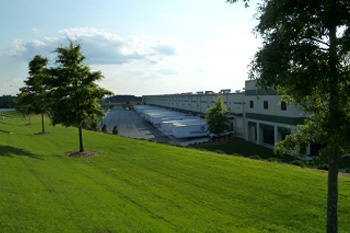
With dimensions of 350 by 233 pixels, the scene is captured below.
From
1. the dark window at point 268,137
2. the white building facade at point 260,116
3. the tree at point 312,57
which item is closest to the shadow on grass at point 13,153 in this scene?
the tree at point 312,57

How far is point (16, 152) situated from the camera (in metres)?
19.0

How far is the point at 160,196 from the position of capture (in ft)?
38.2

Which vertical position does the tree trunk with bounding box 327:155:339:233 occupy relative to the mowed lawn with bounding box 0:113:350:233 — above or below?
above

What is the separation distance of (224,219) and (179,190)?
10.8 feet

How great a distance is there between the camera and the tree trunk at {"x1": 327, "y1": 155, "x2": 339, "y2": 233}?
6840 mm

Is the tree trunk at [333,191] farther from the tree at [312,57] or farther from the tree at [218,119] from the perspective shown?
the tree at [218,119]

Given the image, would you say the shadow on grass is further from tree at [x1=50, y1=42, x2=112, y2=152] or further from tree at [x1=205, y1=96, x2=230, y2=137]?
tree at [x1=205, y1=96, x2=230, y2=137]

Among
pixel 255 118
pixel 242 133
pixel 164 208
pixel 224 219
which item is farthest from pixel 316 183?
pixel 242 133

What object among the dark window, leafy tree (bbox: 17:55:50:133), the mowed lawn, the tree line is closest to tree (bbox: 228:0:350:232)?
the mowed lawn

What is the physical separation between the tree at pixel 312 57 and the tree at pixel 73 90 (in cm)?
1518

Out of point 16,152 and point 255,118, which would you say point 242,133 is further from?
point 16,152

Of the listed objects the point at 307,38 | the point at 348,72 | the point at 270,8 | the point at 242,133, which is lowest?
the point at 242,133

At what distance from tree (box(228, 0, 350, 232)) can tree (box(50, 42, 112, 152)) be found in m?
15.2

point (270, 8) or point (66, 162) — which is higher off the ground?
point (270, 8)
